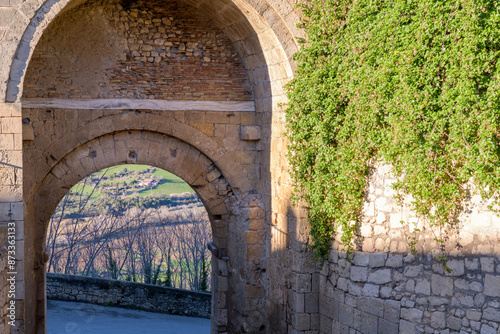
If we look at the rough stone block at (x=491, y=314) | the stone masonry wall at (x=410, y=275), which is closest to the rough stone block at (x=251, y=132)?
the stone masonry wall at (x=410, y=275)

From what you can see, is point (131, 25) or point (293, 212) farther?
point (131, 25)

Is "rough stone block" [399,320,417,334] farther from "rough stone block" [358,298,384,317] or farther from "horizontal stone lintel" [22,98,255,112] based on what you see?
"horizontal stone lintel" [22,98,255,112]

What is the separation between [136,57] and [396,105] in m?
3.63

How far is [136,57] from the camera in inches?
276

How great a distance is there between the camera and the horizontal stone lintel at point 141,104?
6691mm

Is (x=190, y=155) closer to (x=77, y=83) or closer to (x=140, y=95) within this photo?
(x=140, y=95)

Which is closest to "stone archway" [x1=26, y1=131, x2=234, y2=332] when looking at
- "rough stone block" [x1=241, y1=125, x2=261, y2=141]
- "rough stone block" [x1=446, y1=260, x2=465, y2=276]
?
"rough stone block" [x1=241, y1=125, x2=261, y2=141]

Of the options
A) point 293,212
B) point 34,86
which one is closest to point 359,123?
point 293,212

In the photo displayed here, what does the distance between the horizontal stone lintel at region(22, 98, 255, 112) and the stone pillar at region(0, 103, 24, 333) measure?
4.11ft

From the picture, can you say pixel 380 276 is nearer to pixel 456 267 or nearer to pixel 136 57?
pixel 456 267

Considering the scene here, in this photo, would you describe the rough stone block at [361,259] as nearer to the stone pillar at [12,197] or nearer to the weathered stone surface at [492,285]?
the weathered stone surface at [492,285]

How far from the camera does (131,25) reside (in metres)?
6.98

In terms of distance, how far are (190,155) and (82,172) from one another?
1.38 metres

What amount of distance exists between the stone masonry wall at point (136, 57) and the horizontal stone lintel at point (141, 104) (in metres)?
0.07
